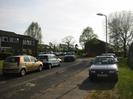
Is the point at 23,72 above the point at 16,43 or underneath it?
underneath

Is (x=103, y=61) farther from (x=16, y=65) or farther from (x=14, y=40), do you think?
(x=14, y=40)

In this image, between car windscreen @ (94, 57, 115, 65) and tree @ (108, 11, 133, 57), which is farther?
tree @ (108, 11, 133, 57)

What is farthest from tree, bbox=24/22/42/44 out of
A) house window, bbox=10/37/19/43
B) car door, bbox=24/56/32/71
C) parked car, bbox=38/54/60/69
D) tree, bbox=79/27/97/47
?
car door, bbox=24/56/32/71

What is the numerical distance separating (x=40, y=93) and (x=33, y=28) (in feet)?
347

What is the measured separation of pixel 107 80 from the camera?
58.5 ft

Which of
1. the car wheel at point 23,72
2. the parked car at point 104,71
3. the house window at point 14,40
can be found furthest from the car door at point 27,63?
the house window at point 14,40

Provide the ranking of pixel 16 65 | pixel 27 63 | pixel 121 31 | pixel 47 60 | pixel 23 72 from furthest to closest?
1. pixel 121 31
2. pixel 47 60
3. pixel 27 63
4. pixel 23 72
5. pixel 16 65

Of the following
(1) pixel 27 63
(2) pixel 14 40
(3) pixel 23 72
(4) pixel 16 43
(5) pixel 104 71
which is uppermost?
(2) pixel 14 40

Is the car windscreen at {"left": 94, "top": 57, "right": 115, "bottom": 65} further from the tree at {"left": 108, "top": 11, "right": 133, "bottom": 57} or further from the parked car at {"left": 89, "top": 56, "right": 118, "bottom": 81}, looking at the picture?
the tree at {"left": 108, "top": 11, "right": 133, "bottom": 57}

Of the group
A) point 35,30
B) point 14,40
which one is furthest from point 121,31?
point 35,30

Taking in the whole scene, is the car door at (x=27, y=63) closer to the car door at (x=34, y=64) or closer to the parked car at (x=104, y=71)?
the car door at (x=34, y=64)

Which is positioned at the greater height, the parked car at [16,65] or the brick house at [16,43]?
the brick house at [16,43]

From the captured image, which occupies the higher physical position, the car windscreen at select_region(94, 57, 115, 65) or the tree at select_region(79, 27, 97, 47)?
the tree at select_region(79, 27, 97, 47)

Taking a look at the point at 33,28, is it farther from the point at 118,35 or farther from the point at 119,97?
the point at 119,97
